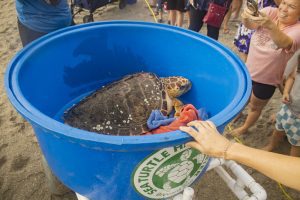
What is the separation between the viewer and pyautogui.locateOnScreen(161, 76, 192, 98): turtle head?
1662 millimetres

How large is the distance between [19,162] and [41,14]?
957mm

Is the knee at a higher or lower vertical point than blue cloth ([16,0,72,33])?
lower

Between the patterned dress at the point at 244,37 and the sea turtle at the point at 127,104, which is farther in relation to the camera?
the patterned dress at the point at 244,37

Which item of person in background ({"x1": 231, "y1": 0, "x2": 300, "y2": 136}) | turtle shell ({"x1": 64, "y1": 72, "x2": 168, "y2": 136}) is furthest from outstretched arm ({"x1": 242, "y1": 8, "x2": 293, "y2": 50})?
turtle shell ({"x1": 64, "y1": 72, "x2": 168, "y2": 136})

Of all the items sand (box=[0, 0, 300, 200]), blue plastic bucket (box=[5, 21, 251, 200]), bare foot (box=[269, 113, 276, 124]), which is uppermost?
blue plastic bucket (box=[5, 21, 251, 200])

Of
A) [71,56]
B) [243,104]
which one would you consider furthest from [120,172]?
[71,56]

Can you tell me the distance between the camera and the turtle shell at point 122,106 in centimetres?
157

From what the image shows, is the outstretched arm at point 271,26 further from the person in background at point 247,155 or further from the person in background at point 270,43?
the person in background at point 247,155

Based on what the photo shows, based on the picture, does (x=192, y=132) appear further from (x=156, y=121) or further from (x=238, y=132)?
(x=238, y=132)

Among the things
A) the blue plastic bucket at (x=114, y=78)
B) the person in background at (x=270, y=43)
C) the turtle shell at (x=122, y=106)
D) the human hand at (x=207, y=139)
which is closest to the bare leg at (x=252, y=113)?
the person in background at (x=270, y=43)

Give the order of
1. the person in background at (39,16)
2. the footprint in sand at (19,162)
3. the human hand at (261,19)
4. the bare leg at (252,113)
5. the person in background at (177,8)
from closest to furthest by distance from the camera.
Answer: the human hand at (261,19) → the person in background at (39,16) → the footprint in sand at (19,162) → the bare leg at (252,113) → the person in background at (177,8)

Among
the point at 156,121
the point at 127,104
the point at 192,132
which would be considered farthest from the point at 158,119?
the point at 192,132

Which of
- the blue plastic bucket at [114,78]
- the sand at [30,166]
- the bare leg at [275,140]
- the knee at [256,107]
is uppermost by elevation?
the blue plastic bucket at [114,78]

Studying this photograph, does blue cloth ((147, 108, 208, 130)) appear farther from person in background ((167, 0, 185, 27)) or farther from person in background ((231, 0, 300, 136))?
person in background ((167, 0, 185, 27))
